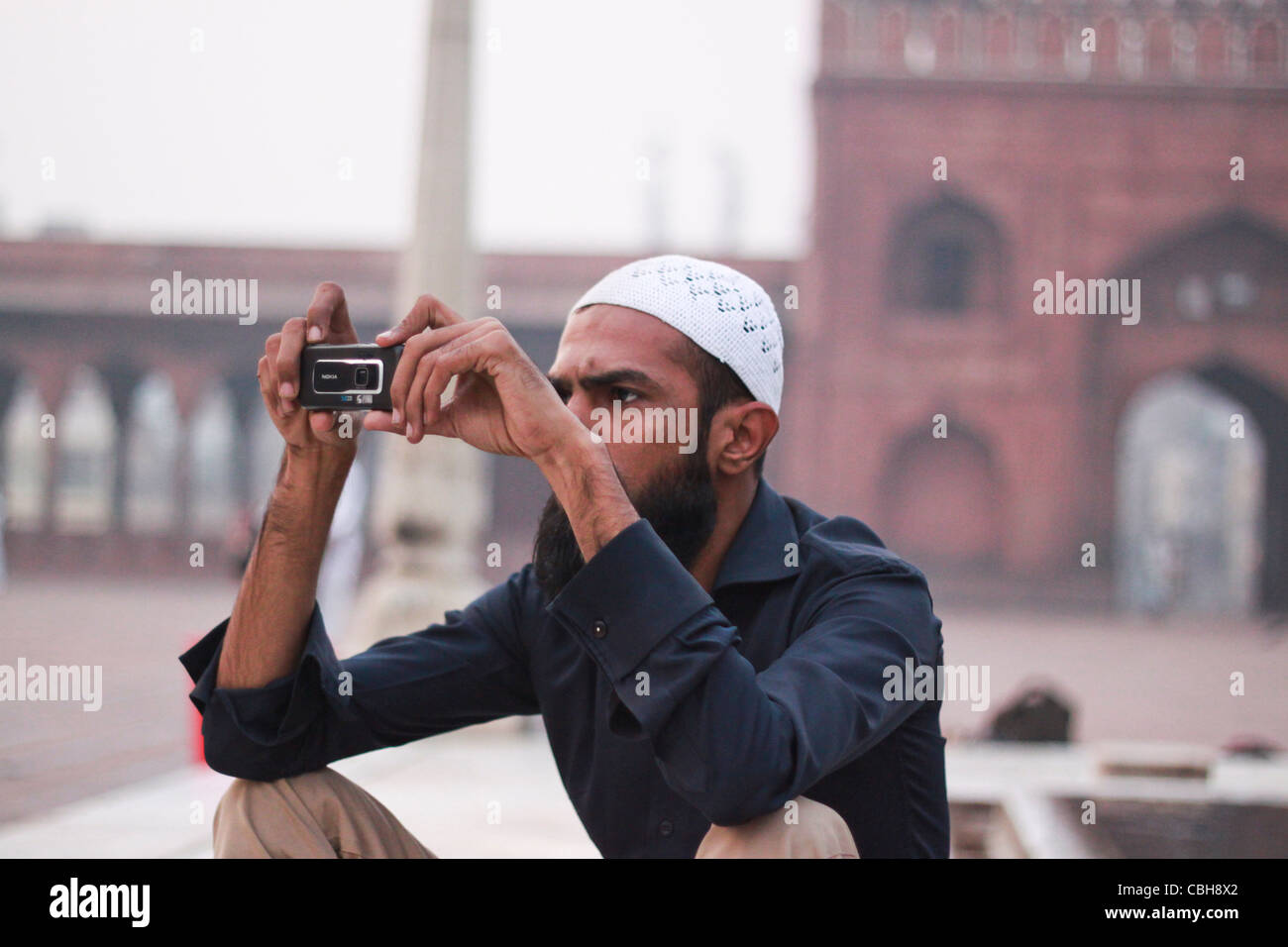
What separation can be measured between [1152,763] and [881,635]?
353 cm

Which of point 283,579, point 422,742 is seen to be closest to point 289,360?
point 283,579

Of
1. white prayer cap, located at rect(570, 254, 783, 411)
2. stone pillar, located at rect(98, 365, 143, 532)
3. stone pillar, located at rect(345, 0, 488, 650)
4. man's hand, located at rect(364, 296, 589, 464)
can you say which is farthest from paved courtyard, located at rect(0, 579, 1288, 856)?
stone pillar, located at rect(98, 365, 143, 532)

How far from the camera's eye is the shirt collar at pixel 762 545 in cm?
159

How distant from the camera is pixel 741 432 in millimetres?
1674

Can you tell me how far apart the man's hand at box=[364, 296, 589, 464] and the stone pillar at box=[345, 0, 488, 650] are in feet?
14.6

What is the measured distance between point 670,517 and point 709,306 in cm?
Answer: 26

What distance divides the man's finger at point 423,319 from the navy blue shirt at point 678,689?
0.32 metres

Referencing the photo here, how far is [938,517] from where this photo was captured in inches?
765

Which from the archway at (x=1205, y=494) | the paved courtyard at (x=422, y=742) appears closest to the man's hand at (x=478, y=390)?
the paved courtyard at (x=422, y=742)

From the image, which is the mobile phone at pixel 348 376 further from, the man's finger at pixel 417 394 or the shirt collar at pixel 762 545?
the shirt collar at pixel 762 545

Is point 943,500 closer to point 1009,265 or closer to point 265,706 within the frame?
point 1009,265

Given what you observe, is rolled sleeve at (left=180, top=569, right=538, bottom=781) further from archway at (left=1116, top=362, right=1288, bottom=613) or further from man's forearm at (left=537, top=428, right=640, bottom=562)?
archway at (left=1116, top=362, right=1288, bottom=613)

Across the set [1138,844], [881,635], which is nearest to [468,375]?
[881,635]
